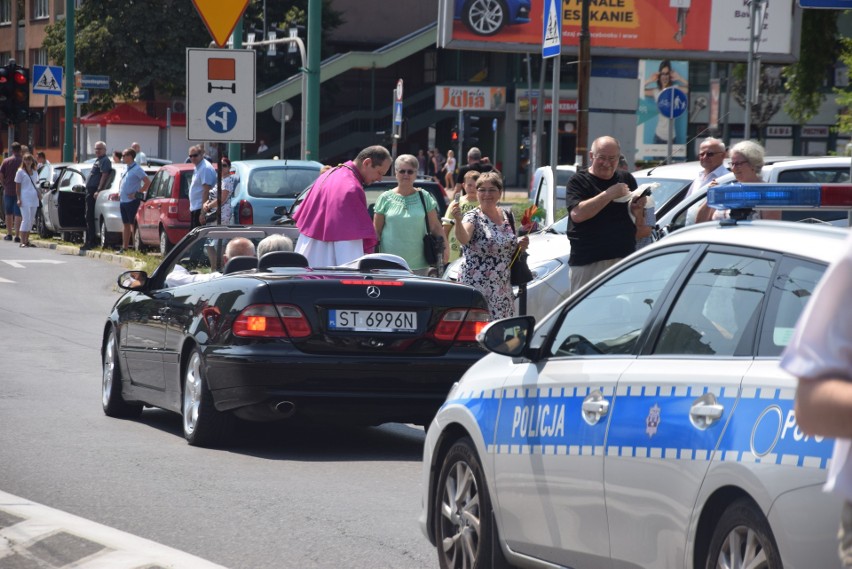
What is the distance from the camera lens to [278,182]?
22.8m

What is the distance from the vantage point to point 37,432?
991cm

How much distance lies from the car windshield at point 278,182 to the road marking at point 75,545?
15.8 meters

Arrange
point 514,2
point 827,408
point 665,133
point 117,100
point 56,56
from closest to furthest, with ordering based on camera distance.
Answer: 1. point 827,408
2. point 514,2
3. point 665,133
4. point 56,56
5. point 117,100

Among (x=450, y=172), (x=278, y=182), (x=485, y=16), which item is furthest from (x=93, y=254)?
(x=450, y=172)

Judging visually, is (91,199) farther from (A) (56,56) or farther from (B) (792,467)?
(A) (56,56)

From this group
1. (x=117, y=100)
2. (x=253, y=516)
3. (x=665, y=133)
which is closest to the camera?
(x=253, y=516)

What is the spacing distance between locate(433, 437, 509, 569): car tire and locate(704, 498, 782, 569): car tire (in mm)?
1447

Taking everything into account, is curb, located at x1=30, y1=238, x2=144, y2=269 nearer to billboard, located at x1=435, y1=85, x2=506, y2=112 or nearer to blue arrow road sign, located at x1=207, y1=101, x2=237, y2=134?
blue arrow road sign, located at x1=207, y1=101, x2=237, y2=134

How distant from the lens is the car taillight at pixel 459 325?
921 centimetres

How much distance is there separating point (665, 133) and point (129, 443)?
54970 mm

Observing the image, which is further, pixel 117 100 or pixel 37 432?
pixel 117 100

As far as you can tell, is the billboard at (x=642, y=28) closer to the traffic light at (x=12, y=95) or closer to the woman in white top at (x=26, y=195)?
the woman in white top at (x=26, y=195)

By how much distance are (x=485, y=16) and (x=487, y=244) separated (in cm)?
2761

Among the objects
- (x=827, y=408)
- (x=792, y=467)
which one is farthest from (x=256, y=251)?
(x=827, y=408)
